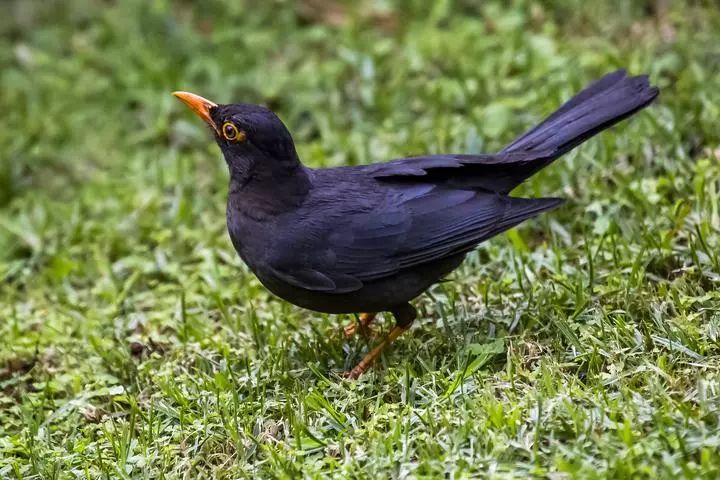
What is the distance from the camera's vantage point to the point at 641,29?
746 cm

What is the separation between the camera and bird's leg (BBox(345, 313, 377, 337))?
5203 millimetres

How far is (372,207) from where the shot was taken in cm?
480

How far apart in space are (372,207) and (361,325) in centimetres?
74

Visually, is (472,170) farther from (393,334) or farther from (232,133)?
(232,133)

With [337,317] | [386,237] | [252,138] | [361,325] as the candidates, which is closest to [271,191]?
[252,138]

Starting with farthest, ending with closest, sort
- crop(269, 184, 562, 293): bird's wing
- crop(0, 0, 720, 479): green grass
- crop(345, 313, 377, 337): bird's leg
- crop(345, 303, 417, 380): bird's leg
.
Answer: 1. crop(345, 313, 377, 337): bird's leg
2. crop(345, 303, 417, 380): bird's leg
3. crop(269, 184, 562, 293): bird's wing
4. crop(0, 0, 720, 479): green grass

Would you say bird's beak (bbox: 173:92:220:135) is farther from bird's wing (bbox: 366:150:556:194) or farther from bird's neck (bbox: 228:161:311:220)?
bird's wing (bbox: 366:150:556:194)

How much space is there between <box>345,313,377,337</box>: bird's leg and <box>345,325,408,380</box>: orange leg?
0.91 feet

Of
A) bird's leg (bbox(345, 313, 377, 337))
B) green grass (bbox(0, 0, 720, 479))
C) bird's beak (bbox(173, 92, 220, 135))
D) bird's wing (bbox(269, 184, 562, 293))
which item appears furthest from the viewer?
bird's leg (bbox(345, 313, 377, 337))

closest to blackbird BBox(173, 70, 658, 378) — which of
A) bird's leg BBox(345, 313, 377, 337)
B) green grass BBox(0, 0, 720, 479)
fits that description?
bird's leg BBox(345, 313, 377, 337)

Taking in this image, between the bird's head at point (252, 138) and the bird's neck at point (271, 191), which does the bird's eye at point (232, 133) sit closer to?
the bird's head at point (252, 138)

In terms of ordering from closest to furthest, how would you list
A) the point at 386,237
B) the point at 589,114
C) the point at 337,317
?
the point at 386,237 → the point at 589,114 → the point at 337,317

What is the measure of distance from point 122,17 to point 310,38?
6.39ft

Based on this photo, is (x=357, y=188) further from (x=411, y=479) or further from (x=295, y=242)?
(x=411, y=479)
